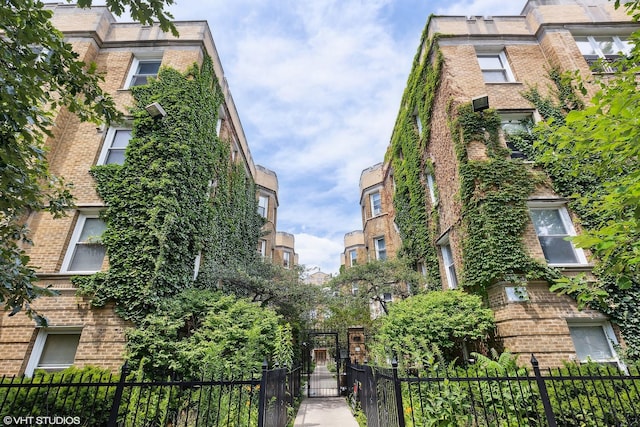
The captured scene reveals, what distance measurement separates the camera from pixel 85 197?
895 centimetres

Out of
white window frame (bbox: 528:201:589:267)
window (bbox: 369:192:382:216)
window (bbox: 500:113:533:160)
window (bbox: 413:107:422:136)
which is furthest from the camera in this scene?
window (bbox: 369:192:382:216)

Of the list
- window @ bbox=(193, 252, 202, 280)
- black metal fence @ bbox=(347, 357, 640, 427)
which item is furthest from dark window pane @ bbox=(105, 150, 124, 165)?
black metal fence @ bbox=(347, 357, 640, 427)

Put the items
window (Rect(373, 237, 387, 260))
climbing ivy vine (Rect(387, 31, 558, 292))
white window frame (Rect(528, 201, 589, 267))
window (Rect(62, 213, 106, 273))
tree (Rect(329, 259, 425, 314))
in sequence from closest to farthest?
climbing ivy vine (Rect(387, 31, 558, 292)) < window (Rect(62, 213, 106, 273)) < white window frame (Rect(528, 201, 589, 267)) < tree (Rect(329, 259, 425, 314)) < window (Rect(373, 237, 387, 260))

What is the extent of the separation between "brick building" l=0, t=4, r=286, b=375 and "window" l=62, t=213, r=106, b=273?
24mm

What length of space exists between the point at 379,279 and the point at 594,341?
22.0ft

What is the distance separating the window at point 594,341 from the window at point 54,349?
1262cm

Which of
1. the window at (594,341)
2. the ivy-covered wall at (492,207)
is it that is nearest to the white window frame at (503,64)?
the ivy-covered wall at (492,207)

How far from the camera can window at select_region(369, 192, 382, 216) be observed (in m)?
21.5

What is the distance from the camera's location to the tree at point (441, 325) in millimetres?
7969

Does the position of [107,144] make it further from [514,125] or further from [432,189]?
[514,125]

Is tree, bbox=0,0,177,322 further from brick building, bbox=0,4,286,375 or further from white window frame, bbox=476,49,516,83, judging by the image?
white window frame, bbox=476,49,516,83

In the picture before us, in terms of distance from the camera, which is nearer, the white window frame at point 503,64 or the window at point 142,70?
the window at point 142,70

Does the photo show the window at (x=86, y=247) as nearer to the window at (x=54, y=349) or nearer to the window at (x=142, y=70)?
the window at (x=54, y=349)

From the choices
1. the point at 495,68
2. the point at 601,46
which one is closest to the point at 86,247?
the point at 495,68
